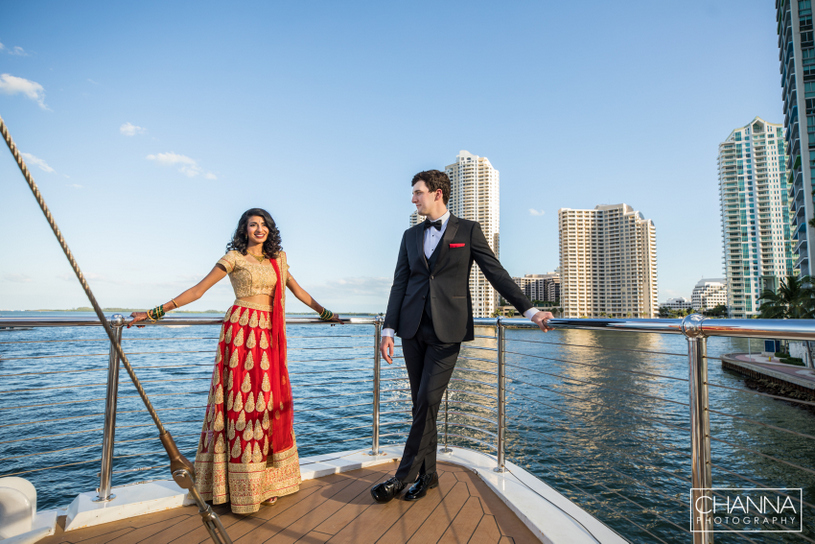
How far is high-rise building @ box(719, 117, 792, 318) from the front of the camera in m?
69.0

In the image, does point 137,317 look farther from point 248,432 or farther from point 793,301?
point 793,301

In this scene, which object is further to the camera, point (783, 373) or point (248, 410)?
point (783, 373)

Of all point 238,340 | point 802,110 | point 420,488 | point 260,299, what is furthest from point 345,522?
point 802,110

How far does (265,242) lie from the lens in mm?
2434

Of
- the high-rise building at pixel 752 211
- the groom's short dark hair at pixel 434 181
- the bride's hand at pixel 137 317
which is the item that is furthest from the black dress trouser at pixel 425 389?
the high-rise building at pixel 752 211

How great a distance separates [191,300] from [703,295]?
16844 cm

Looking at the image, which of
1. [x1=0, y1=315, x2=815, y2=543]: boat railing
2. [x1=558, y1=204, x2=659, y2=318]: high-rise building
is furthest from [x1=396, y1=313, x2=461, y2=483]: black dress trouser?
[x1=558, y1=204, x2=659, y2=318]: high-rise building

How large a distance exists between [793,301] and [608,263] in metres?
40.5

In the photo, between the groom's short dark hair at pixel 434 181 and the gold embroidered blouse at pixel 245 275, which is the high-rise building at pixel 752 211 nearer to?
the groom's short dark hair at pixel 434 181

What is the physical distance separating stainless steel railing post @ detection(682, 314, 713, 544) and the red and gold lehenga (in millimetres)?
1771

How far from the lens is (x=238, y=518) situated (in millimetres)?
2010

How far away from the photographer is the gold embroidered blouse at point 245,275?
2260 millimetres

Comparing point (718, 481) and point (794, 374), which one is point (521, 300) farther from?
point (794, 374)

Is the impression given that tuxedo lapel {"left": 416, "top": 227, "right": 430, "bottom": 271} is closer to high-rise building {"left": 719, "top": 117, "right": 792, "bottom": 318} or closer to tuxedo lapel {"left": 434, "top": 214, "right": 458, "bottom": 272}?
tuxedo lapel {"left": 434, "top": 214, "right": 458, "bottom": 272}
